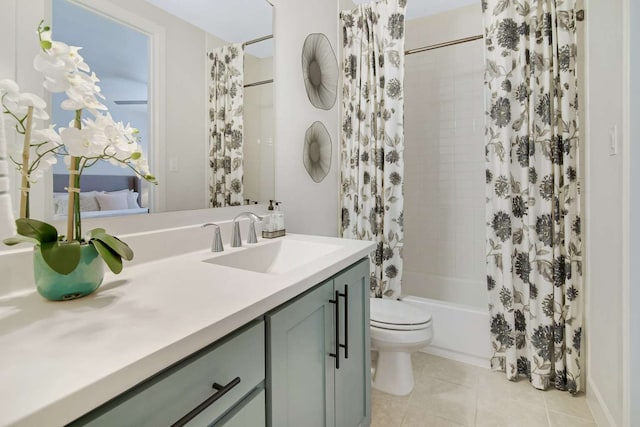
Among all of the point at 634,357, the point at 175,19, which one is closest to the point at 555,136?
the point at 634,357

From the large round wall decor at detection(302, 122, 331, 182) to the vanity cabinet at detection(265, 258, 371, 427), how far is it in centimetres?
92

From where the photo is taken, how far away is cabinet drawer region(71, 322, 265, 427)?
49cm

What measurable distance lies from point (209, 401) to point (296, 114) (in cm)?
166

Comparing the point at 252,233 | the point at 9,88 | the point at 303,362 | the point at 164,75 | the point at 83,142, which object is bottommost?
the point at 303,362

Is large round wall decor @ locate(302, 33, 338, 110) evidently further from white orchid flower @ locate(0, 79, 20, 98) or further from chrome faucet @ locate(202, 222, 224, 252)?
white orchid flower @ locate(0, 79, 20, 98)

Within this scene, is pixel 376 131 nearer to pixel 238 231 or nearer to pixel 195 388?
pixel 238 231

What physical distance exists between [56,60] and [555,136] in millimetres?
2148

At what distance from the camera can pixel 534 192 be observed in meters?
1.83

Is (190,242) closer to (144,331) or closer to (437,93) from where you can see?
(144,331)

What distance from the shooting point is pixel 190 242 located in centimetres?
129

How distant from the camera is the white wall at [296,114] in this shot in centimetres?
184

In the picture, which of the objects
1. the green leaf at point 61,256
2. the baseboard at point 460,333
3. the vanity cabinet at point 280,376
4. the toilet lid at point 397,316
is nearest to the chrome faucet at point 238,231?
the vanity cabinet at point 280,376

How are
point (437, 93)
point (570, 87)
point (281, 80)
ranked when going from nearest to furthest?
1. point (570, 87)
2. point (281, 80)
3. point (437, 93)

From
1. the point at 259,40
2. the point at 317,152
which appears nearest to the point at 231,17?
the point at 259,40
